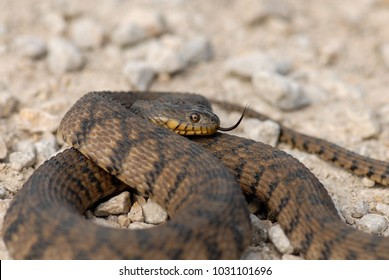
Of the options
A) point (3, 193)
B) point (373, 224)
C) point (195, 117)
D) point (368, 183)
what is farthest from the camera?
point (368, 183)

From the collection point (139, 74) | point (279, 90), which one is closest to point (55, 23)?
point (139, 74)

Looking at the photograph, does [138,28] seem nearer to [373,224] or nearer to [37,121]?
[37,121]

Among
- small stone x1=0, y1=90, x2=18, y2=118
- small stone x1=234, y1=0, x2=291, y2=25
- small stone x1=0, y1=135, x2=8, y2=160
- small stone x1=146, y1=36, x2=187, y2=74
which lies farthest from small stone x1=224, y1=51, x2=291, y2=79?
small stone x1=0, y1=135, x2=8, y2=160

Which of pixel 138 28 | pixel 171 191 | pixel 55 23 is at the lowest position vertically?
pixel 171 191

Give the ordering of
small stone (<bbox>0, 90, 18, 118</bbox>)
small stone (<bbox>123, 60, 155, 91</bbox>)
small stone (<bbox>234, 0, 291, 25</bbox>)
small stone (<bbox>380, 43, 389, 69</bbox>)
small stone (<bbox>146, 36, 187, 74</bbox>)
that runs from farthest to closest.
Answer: small stone (<bbox>234, 0, 291, 25</bbox>) → small stone (<bbox>380, 43, 389, 69</bbox>) → small stone (<bbox>146, 36, 187, 74</bbox>) → small stone (<bbox>123, 60, 155, 91</bbox>) → small stone (<bbox>0, 90, 18, 118</bbox>)

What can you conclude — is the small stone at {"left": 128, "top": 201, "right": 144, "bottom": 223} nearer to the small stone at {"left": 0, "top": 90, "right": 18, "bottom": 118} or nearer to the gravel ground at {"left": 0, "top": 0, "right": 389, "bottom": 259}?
the gravel ground at {"left": 0, "top": 0, "right": 389, "bottom": 259}

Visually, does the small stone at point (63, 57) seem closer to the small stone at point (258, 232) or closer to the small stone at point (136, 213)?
the small stone at point (136, 213)

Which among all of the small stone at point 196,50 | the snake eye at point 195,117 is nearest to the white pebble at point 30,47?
the small stone at point 196,50
